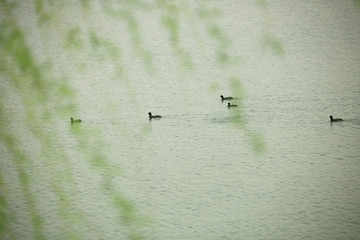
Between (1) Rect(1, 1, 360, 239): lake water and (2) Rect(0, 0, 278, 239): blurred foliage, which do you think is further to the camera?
(1) Rect(1, 1, 360, 239): lake water

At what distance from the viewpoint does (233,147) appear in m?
11.6

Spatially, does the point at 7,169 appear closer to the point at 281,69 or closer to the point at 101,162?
the point at 101,162

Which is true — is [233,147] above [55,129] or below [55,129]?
below

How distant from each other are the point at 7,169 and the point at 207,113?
18.4 ft

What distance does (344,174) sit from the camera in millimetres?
9602

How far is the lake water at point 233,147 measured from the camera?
8.05 metres

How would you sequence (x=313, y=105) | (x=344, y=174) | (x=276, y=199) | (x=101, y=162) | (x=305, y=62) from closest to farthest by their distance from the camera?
(x=276, y=199) < (x=344, y=174) < (x=101, y=162) < (x=313, y=105) < (x=305, y=62)

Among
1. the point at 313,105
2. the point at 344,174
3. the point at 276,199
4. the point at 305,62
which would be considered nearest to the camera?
the point at 276,199

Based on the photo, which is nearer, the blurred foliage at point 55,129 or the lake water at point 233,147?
the blurred foliage at point 55,129

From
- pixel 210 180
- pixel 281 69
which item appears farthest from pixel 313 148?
pixel 281 69

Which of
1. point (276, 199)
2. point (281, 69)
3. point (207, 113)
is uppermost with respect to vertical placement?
point (281, 69)

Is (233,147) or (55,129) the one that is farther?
(55,129)

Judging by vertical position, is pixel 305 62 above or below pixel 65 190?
above

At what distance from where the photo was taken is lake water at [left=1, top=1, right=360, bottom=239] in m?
8.05
